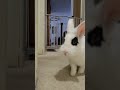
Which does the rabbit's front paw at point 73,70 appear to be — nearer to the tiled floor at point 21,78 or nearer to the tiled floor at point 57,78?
the tiled floor at point 57,78

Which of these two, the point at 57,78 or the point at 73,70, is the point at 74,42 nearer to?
the point at 73,70

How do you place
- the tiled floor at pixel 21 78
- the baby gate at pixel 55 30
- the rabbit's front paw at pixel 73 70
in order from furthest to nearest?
the baby gate at pixel 55 30 → the rabbit's front paw at pixel 73 70 → the tiled floor at pixel 21 78

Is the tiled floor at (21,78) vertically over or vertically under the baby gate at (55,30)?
under

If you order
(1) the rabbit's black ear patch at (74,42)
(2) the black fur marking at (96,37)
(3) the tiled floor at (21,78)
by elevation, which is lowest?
(3) the tiled floor at (21,78)

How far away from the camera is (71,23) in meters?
1.86

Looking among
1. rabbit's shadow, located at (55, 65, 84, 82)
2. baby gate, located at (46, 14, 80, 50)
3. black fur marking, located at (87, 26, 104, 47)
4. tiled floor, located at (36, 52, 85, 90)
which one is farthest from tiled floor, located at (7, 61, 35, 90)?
baby gate, located at (46, 14, 80, 50)

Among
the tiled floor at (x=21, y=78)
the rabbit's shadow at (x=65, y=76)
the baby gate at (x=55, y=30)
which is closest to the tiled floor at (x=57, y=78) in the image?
the rabbit's shadow at (x=65, y=76)

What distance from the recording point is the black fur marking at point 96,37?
390 millimetres

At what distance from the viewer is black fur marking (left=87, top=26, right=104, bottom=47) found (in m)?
0.39

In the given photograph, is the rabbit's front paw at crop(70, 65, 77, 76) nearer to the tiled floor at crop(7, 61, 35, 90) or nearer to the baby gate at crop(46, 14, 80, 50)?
the tiled floor at crop(7, 61, 35, 90)

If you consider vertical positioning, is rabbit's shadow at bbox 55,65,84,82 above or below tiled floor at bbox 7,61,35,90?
below

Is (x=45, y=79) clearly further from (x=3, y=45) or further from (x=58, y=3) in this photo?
(x=58, y=3)

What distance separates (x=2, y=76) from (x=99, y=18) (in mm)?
193

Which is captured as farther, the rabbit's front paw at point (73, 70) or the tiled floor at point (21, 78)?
the rabbit's front paw at point (73, 70)
